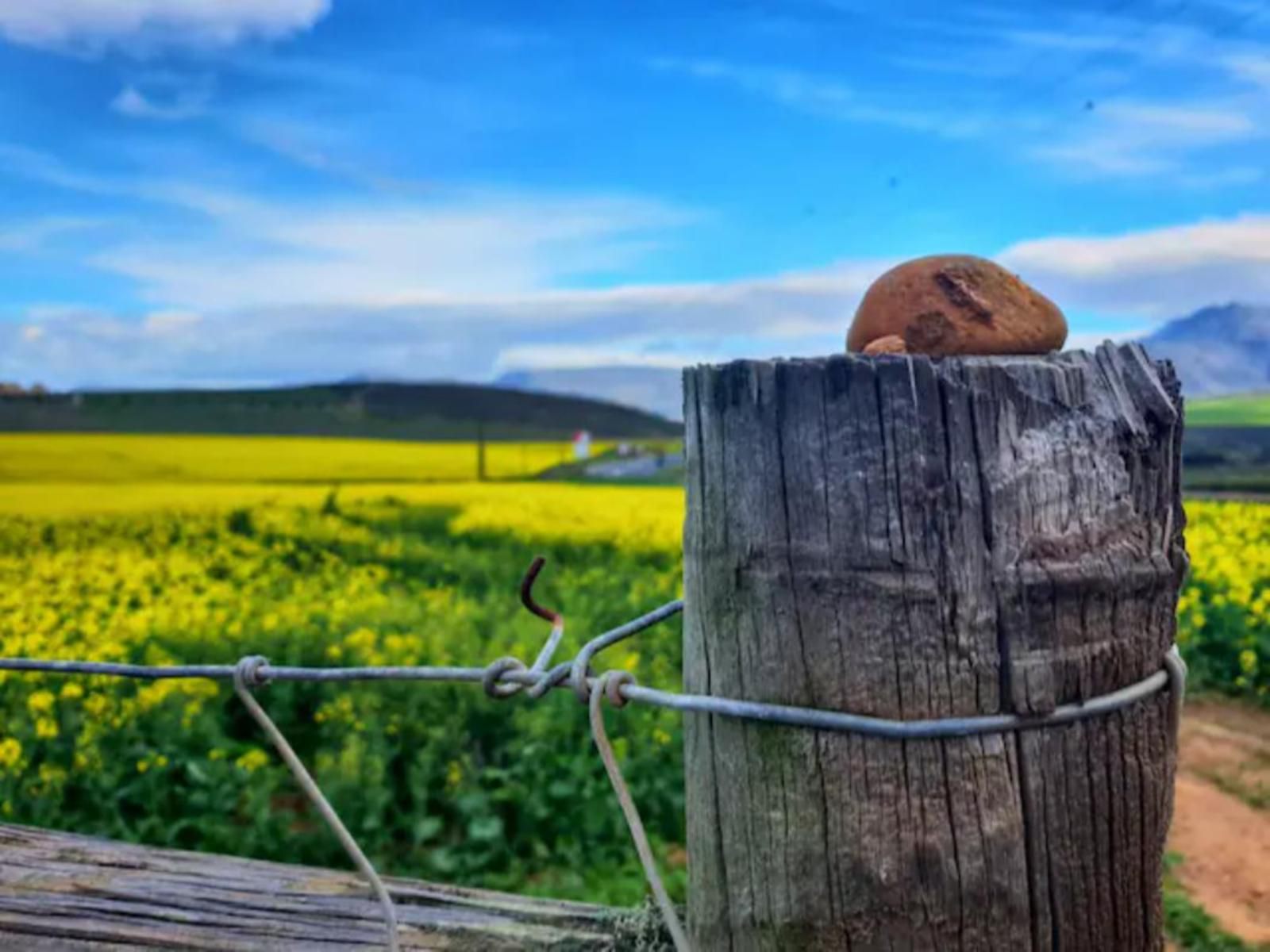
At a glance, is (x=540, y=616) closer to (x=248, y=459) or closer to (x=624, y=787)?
(x=624, y=787)

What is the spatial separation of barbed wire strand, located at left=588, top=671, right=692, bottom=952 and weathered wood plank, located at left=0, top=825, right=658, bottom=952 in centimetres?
22

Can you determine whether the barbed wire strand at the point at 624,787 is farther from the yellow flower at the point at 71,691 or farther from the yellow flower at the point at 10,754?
the yellow flower at the point at 71,691

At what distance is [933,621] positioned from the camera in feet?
3.83

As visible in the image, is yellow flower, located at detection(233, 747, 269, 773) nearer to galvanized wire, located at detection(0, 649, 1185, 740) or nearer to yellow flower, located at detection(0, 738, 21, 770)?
yellow flower, located at detection(0, 738, 21, 770)

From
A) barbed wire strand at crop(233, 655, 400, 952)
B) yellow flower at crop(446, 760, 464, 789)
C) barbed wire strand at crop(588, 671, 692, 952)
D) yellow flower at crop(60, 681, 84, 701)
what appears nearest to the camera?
barbed wire strand at crop(588, 671, 692, 952)

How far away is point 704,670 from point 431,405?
7.09m

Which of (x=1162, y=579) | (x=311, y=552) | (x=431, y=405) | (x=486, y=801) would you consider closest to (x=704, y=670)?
(x=1162, y=579)

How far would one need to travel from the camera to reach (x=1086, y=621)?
1215 millimetres

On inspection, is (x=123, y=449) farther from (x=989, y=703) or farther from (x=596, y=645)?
(x=989, y=703)

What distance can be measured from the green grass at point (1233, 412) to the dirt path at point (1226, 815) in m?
2.23

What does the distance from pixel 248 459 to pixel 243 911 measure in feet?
18.8

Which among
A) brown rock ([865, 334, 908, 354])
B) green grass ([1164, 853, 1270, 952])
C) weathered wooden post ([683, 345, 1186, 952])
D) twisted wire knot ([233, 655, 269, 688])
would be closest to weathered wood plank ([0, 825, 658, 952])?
twisted wire knot ([233, 655, 269, 688])

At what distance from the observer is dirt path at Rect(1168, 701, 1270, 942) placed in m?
4.42

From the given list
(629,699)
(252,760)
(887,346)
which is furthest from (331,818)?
(252,760)
